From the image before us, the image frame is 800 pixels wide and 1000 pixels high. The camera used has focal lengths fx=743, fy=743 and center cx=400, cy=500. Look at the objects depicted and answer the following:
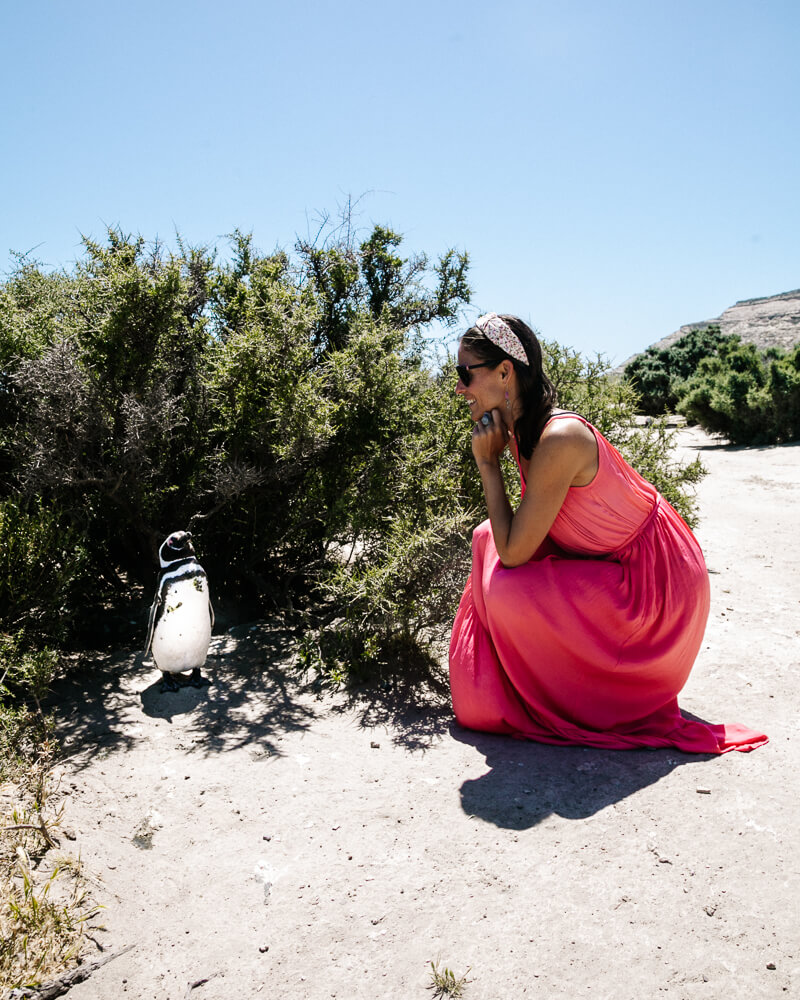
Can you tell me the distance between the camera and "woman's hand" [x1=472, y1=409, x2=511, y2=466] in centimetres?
330

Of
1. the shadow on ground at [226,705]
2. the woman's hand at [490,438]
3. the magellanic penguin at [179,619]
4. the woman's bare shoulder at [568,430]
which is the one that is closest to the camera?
the woman's bare shoulder at [568,430]

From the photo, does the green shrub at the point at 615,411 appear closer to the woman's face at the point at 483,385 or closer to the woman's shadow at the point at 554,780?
the woman's face at the point at 483,385

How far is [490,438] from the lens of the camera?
330 cm

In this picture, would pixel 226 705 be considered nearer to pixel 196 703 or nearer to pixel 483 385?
pixel 196 703

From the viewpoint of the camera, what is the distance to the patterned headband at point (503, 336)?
125 inches

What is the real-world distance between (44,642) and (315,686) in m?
1.56

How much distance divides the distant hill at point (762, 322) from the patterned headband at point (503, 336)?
89.9ft

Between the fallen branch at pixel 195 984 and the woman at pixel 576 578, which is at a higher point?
the woman at pixel 576 578

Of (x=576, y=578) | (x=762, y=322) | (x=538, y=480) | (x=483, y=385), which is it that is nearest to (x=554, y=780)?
(x=576, y=578)

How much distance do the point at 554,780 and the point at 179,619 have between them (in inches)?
89.7

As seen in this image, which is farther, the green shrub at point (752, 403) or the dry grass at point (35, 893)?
the green shrub at point (752, 403)

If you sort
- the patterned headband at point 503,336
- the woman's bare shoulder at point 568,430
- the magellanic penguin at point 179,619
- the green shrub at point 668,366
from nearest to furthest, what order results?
the woman's bare shoulder at point 568,430 → the patterned headband at point 503,336 → the magellanic penguin at point 179,619 → the green shrub at point 668,366

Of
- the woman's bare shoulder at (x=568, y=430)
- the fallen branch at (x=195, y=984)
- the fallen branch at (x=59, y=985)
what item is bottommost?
the fallen branch at (x=195, y=984)

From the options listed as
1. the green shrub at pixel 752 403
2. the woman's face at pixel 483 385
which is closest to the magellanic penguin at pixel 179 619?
the woman's face at pixel 483 385
